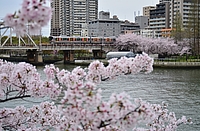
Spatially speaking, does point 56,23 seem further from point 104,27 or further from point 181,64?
point 181,64

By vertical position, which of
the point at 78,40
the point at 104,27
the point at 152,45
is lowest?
the point at 152,45

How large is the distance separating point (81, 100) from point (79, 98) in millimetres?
54

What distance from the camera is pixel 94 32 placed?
101750 millimetres


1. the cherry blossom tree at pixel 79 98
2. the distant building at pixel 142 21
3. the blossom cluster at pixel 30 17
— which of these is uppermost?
the distant building at pixel 142 21

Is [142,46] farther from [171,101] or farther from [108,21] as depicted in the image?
[108,21]

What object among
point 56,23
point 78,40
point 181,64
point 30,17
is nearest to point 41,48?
point 78,40

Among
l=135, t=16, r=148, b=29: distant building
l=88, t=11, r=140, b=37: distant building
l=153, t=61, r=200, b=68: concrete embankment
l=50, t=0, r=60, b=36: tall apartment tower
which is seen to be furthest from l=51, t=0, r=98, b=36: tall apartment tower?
l=153, t=61, r=200, b=68: concrete embankment

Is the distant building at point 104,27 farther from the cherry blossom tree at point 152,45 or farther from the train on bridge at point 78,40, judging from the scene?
the cherry blossom tree at point 152,45

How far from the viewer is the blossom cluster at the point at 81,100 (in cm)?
286

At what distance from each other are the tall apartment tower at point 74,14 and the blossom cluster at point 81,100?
11305cm

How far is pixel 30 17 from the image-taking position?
9.41 ft

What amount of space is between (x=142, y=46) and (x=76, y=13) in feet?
227

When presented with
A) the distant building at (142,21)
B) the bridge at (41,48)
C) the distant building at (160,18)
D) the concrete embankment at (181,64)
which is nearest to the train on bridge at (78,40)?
the bridge at (41,48)

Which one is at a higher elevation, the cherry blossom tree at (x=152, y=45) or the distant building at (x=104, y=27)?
the distant building at (x=104, y=27)
